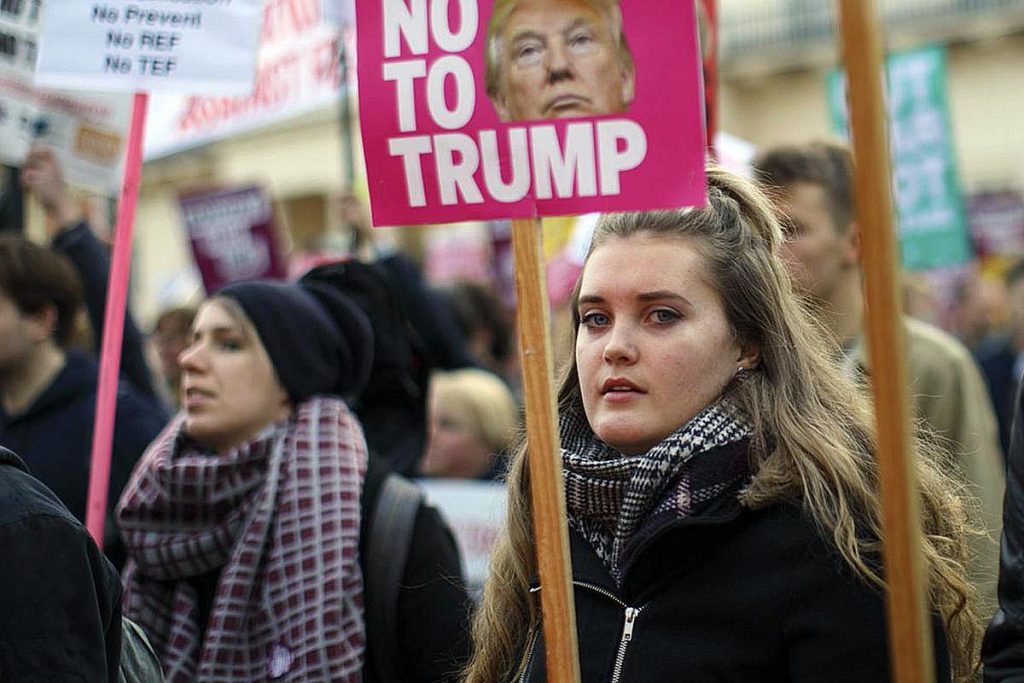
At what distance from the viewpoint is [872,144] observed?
177 cm

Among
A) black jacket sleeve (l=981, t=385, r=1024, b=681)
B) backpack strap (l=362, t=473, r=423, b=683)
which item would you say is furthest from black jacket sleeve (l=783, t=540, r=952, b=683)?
backpack strap (l=362, t=473, r=423, b=683)

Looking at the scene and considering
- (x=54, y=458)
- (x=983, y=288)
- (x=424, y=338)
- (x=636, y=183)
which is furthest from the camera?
(x=983, y=288)

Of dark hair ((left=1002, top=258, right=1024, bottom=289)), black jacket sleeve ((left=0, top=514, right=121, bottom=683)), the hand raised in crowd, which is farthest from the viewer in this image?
dark hair ((left=1002, top=258, right=1024, bottom=289))

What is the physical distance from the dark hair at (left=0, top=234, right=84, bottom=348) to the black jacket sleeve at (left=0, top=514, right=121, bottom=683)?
2.34m

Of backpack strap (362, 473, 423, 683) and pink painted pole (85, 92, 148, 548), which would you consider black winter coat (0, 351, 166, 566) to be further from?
backpack strap (362, 473, 423, 683)

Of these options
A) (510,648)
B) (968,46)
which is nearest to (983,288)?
(510,648)

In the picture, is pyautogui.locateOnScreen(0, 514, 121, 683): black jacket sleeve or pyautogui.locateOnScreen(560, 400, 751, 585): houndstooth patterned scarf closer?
pyautogui.locateOnScreen(0, 514, 121, 683): black jacket sleeve

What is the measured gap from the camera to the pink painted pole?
344 cm

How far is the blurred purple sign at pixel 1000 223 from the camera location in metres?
12.8

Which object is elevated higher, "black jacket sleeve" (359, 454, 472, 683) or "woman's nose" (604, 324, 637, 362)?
"woman's nose" (604, 324, 637, 362)

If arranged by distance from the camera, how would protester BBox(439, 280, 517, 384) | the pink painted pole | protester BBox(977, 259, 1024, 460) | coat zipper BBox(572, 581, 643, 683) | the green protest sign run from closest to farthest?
coat zipper BBox(572, 581, 643, 683), the pink painted pole, protester BBox(439, 280, 517, 384), the green protest sign, protester BBox(977, 259, 1024, 460)

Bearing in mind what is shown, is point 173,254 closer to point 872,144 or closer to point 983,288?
point 983,288

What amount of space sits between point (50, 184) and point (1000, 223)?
393 inches

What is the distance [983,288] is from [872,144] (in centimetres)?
929
